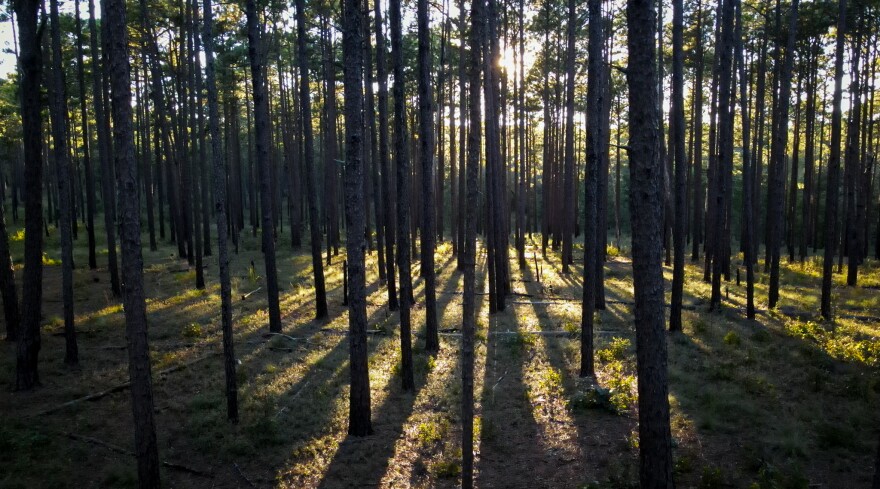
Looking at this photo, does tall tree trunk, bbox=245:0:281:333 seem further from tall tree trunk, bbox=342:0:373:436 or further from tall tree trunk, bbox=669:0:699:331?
tall tree trunk, bbox=669:0:699:331

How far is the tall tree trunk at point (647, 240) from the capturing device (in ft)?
18.7

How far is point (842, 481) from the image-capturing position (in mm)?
6785

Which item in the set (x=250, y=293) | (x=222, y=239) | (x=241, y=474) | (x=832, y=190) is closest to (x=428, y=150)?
(x=222, y=239)

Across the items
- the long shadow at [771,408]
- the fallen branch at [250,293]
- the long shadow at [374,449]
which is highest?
the fallen branch at [250,293]

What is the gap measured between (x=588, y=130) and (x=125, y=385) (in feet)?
34.2

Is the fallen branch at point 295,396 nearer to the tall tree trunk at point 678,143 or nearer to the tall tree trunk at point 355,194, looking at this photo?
the tall tree trunk at point 355,194

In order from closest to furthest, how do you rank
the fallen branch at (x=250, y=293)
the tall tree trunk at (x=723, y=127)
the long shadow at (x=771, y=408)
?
the long shadow at (x=771, y=408) < the tall tree trunk at (x=723, y=127) < the fallen branch at (x=250, y=293)

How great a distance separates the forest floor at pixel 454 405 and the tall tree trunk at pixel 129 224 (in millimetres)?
1583

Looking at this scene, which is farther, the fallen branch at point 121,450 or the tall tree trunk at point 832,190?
the tall tree trunk at point 832,190

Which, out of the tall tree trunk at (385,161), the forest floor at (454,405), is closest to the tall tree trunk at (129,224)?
the forest floor at (454,405)

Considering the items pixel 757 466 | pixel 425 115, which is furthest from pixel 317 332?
pixel 757 466

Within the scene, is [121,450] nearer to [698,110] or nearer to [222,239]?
[222,239]

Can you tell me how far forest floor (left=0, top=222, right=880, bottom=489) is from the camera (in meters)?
7.55

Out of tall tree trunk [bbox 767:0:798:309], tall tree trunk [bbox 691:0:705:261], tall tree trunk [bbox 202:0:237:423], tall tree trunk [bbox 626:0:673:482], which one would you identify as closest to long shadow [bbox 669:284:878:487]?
tall tree trunk [bbox 626:0:673:482]
